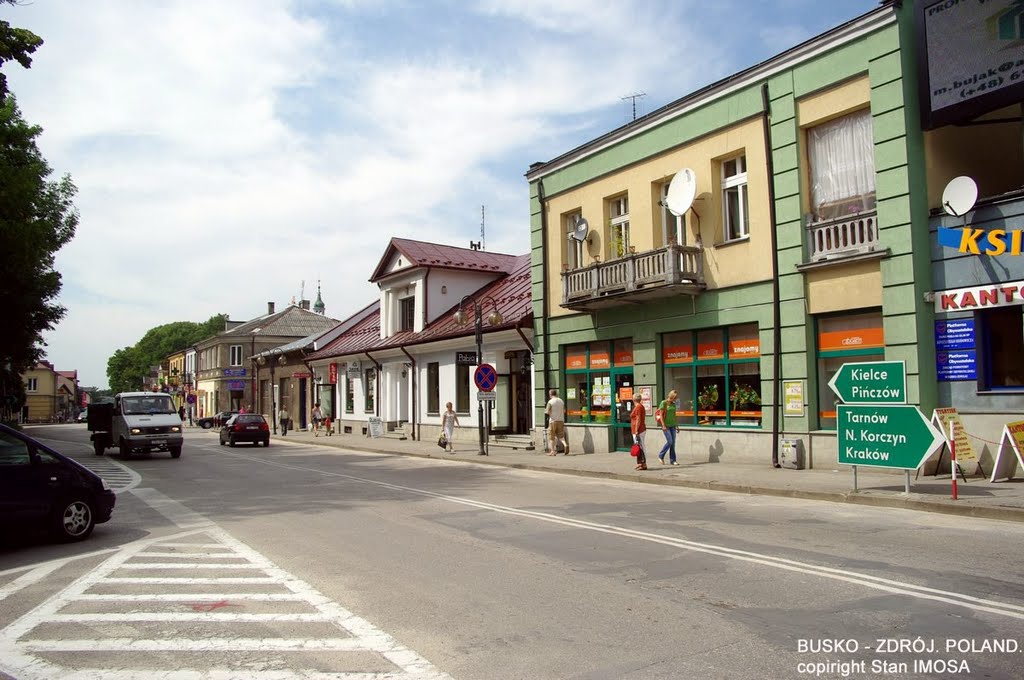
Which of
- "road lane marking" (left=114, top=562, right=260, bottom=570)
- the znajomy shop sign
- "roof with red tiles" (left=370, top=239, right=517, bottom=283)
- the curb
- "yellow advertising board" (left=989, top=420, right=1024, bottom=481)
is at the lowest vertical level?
the curb

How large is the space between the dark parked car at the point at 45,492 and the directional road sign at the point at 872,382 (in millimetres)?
11308

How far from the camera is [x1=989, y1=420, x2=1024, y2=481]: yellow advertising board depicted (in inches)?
466

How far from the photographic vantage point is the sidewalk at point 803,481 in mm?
10508

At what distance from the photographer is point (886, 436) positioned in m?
11.8

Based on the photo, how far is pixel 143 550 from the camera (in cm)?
883

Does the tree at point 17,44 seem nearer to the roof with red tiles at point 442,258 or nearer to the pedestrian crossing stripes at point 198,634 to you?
the pedestrian crossing stripes at point 198,634

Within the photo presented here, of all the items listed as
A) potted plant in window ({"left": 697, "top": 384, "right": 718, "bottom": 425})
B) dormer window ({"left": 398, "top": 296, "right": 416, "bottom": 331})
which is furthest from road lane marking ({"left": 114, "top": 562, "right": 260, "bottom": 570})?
dormer window ({"left": 398, "top": 296, "right": 416, "bottom": 331})

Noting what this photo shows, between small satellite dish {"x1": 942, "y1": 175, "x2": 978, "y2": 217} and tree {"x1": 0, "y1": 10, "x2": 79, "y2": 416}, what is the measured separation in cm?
1677

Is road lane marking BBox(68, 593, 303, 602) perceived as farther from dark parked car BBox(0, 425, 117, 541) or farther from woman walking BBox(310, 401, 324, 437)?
woman walking BBox(310, 401, 324, 437)

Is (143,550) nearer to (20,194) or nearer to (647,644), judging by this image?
(647,644)

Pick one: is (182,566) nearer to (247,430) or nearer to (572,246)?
(572,246)

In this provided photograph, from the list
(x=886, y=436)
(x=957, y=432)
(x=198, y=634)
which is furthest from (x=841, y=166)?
(x=198, y=634)

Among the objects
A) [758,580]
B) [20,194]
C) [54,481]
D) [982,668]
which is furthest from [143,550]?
[20,194]

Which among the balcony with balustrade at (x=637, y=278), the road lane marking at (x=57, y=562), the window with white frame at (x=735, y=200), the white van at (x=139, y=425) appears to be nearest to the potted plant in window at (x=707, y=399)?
the balcony with balustrade at (x=637, y=278)
